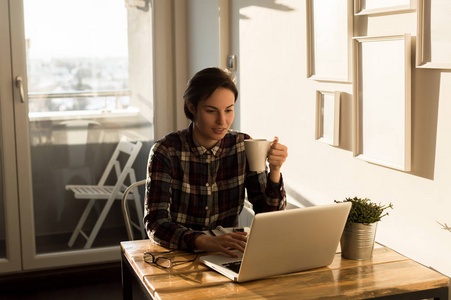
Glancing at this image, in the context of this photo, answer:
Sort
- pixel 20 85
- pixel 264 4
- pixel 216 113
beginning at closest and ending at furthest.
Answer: pixel 216 113
pixel 264 4
pixel 20 85

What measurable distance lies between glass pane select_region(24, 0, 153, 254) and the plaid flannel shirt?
5.69ft

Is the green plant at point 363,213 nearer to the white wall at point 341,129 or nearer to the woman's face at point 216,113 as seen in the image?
the white wall at point 341,129

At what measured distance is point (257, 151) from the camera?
6.06 feet

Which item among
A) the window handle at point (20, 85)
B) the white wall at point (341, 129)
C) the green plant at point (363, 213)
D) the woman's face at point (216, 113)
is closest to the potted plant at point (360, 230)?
the green plant at point (363, 213)

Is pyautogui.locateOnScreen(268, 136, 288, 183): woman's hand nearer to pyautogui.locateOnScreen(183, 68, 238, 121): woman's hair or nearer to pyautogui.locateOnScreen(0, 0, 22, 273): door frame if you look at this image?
pyautogui.locateOnScreen(183, 68, 238, 121): woman's hair

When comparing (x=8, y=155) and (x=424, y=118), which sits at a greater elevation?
(x=424, y=118)

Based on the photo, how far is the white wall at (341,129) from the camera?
67.4 inches

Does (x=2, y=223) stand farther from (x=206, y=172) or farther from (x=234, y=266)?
(x=234, y=266)

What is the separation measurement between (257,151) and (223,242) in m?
0.30

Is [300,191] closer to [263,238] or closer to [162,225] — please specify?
[162,225]

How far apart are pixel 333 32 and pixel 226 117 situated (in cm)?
50

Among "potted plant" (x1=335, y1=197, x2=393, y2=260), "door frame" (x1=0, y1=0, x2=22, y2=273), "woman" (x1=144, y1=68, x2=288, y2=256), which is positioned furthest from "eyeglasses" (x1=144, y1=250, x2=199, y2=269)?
"door frame" (x1=0, y1=0, x2=22, y2=273)

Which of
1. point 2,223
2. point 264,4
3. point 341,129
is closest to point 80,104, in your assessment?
point 2,223

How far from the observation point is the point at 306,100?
2.41 m
